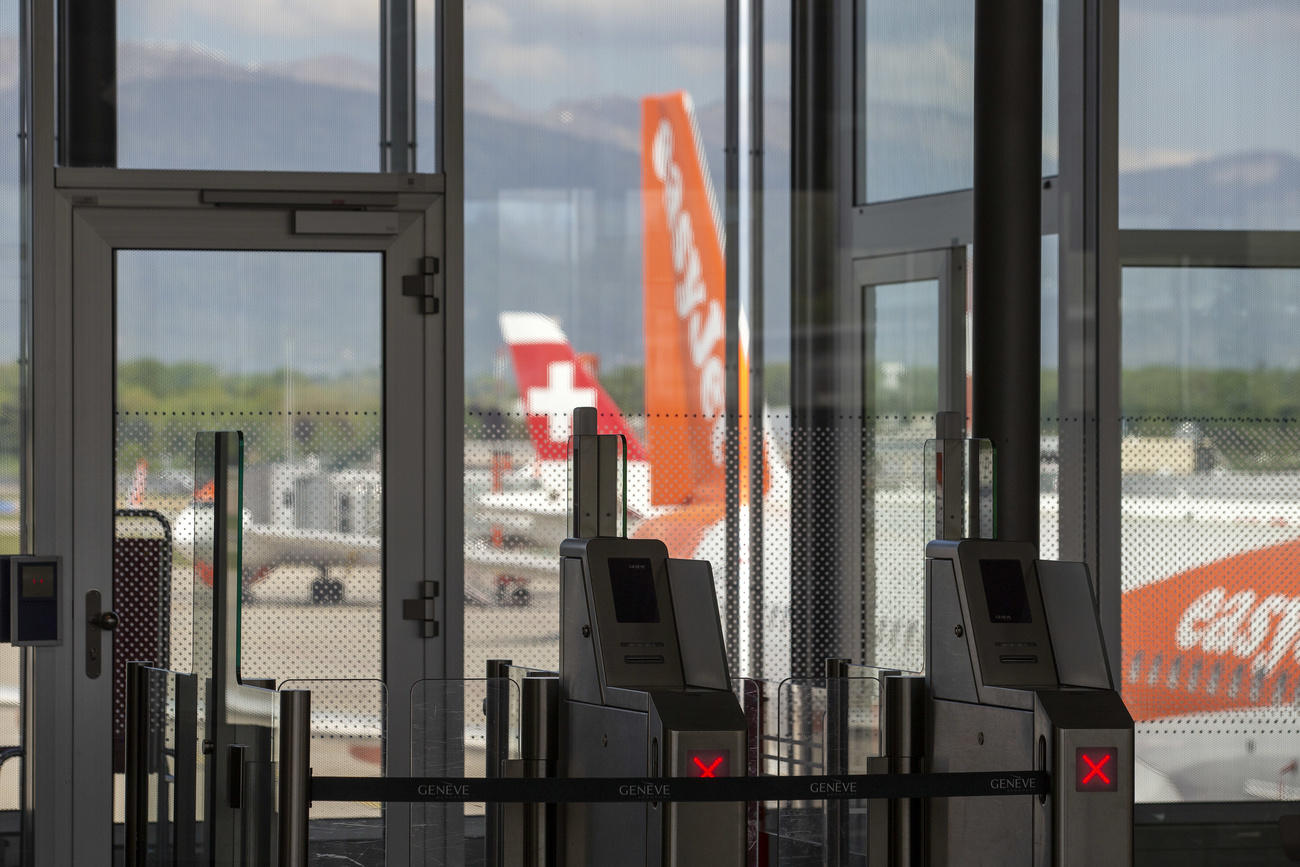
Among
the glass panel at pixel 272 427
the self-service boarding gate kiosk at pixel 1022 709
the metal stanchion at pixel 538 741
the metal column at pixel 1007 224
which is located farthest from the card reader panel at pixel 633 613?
the metal column at pixel 1007 224

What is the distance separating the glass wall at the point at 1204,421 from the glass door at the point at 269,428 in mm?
2499

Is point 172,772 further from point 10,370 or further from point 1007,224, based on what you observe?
point 1007,224

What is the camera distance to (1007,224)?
16.3 feet

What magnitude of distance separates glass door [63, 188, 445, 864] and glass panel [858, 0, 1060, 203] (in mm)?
1559

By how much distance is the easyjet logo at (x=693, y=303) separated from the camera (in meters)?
5.04

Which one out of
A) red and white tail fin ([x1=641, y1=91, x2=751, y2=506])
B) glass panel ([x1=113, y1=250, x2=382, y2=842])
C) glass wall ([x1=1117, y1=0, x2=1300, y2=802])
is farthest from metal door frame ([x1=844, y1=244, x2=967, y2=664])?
glass panel ([x1=113, y1=250, x2=382, y2=842])

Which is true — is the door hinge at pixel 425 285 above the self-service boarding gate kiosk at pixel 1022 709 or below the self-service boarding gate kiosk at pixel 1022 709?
above

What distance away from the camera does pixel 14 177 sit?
4.80 m

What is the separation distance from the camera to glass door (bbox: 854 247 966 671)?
5.10m

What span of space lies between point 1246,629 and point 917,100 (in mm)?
2235

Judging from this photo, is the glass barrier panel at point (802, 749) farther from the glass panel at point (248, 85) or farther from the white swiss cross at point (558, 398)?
the glass panel at point (248, 85)

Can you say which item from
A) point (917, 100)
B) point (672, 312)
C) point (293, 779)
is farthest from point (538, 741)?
point (917, 100)

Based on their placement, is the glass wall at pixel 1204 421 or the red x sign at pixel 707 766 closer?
the red x sign at pixel 707 766

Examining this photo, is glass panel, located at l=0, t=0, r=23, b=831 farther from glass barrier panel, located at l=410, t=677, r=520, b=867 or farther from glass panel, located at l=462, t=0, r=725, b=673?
glass barrier panel, located at l=410, t=677, r=520, b=867
